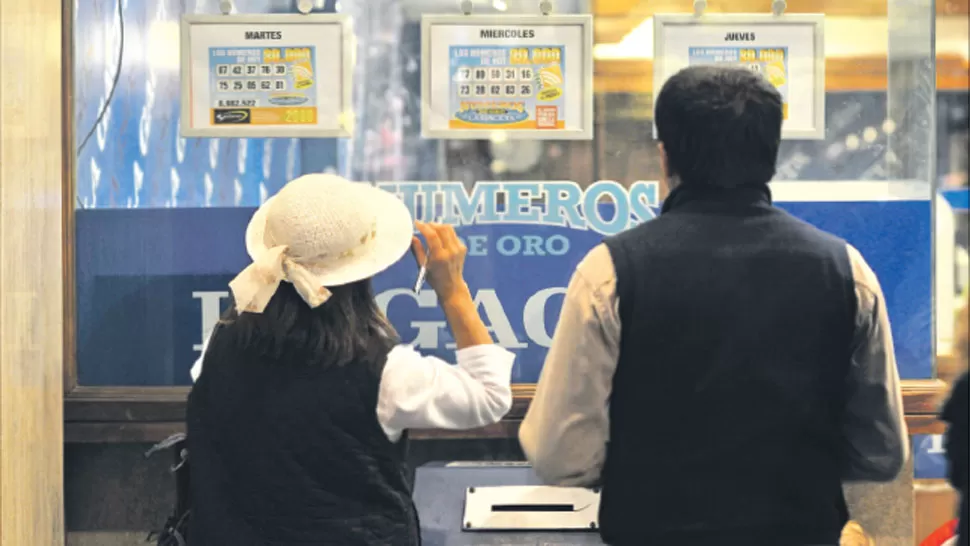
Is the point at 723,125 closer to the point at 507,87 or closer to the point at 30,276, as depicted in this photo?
the point at 507,87

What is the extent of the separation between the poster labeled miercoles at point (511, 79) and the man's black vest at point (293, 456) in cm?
138

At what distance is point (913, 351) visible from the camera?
335cm

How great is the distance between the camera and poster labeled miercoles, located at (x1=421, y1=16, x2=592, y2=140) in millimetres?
3334

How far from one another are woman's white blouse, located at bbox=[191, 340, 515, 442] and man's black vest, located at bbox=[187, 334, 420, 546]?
3 cm

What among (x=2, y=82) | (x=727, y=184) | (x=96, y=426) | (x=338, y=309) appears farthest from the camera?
(x=96, y=426)

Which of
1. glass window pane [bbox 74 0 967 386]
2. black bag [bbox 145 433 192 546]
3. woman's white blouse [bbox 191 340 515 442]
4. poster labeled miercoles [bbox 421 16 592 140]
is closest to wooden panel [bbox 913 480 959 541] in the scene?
glass window pane [bbox 74 0 967 386]

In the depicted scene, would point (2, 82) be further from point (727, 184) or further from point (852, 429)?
point (852, 429)

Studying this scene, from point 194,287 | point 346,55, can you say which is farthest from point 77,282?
point 346,55

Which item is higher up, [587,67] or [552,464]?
[587,67]

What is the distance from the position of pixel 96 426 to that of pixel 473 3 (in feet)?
5.65

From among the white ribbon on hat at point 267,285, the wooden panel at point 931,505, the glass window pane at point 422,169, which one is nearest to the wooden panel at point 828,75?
the glass window pane at point 422,169

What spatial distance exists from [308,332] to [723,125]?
2.87 feet

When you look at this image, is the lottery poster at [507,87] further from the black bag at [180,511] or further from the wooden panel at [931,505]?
the wooden panel at [931,505]

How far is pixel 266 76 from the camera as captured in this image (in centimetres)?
335
